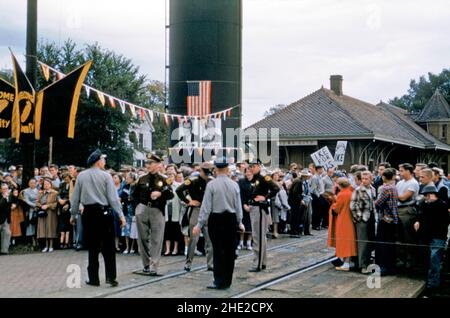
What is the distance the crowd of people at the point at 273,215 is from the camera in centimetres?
1068

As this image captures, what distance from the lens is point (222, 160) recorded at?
33.3 ft

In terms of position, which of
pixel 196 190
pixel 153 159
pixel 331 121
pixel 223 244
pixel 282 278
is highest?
pixel 331 121

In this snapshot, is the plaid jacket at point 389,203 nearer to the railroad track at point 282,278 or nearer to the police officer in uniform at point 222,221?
the railroad track at point 282,278

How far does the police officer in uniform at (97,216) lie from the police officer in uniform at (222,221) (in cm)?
143

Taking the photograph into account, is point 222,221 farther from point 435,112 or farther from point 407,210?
point 435,112

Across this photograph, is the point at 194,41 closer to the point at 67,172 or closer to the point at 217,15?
the point at 217,15

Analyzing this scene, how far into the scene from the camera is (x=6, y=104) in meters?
14.6

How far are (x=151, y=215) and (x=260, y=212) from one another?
2.14 meters

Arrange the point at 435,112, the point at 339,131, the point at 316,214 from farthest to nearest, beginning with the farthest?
the point at 435,112, the point at 339,131, the point at 316,214

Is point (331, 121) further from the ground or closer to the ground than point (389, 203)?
further from the ground

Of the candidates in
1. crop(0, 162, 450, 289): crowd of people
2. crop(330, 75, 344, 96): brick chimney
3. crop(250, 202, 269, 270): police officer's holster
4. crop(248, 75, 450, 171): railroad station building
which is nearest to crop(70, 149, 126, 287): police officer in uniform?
crop(0, 162, 450, 289): crowd of people

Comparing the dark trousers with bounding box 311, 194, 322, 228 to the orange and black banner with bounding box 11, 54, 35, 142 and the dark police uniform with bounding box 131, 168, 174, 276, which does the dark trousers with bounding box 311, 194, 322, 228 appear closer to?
the orange and black banner with bounding box 11, 54, 35, 142

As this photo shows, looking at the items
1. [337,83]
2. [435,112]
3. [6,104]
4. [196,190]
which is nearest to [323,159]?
[196,190]

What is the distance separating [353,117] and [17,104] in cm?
2659
